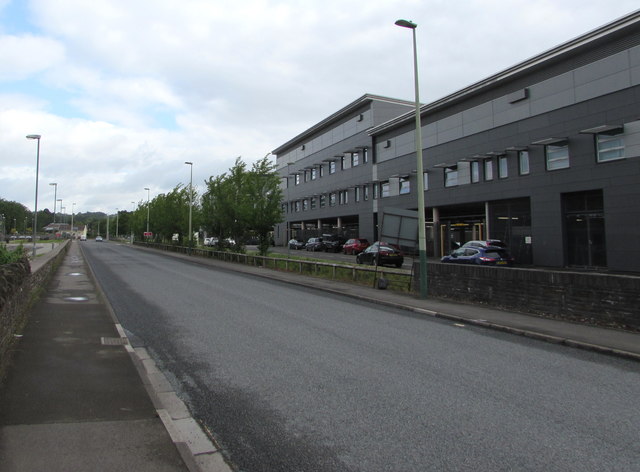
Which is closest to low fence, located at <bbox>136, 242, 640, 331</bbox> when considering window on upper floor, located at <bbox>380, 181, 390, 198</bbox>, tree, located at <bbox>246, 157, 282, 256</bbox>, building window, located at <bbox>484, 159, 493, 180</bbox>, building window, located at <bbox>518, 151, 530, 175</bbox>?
tree, located at <bbox>246, 157, 282, 256</bbox>

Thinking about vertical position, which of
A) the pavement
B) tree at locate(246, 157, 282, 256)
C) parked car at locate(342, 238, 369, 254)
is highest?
tree at locate(246, 157, 282, 256)

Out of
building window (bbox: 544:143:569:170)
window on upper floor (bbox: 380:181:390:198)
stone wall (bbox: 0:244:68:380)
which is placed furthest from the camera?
window on upper floor (bbox: 380:181:390:198)

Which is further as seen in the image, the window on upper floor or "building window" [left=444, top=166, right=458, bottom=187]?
the window on upper floor

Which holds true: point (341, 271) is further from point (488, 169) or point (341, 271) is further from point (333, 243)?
point (333, 243)

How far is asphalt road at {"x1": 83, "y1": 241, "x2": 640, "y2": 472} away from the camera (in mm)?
3754

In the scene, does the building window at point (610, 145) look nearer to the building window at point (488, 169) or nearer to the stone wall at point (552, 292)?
the building window at point (488, 169)

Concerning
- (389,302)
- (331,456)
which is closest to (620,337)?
(389,302)

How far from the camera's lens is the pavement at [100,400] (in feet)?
11.6

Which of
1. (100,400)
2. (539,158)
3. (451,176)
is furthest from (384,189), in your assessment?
(100,400)

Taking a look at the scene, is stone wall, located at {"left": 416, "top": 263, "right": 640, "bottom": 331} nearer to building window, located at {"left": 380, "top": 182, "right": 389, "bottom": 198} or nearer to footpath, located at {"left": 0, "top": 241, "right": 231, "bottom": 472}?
footpath, located at {"left": 0, "top": 241, "right": 231, "bottom": 472}

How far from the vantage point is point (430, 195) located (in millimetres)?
A: 39062

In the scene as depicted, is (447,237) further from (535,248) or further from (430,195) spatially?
(535,248)

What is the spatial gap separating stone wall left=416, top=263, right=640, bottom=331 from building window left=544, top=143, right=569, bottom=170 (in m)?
17.9

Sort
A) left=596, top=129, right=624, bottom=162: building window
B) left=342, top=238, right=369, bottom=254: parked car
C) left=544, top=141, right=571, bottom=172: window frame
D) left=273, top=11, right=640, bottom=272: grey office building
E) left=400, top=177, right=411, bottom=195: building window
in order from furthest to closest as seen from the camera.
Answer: left=342, top=238, right=369, bottom=254: parked car, left=400, top=177, right=411, bottom=195: building window, left=544, top=141, right=571, bottom=172: window frame, left=596, top=129, right=624, bottom=162: building window, left=273, top=11, right=640, bottom=272: grey office building
